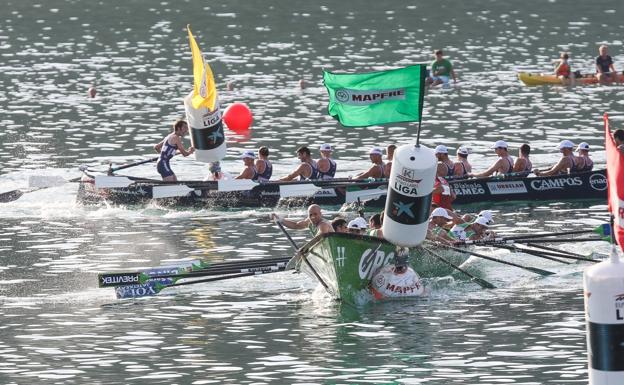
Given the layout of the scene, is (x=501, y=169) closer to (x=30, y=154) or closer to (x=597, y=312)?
(x=30, y=154)

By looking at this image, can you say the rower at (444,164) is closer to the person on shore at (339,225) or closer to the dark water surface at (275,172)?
the dark water surface at (275,172)

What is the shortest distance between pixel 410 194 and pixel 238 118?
2731 centimetres

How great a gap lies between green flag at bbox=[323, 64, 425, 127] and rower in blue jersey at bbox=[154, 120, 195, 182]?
10.7 m

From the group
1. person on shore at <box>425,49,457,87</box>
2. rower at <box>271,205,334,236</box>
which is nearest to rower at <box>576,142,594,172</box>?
rower at <box>271,205,334,236</box>

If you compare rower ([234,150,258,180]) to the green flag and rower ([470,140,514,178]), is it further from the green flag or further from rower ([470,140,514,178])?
the green flag

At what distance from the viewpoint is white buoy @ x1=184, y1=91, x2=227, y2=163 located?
132 ft

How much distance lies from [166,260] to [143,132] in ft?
66.5

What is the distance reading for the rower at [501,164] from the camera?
4284cm

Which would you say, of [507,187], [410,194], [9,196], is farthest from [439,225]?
[9,196]

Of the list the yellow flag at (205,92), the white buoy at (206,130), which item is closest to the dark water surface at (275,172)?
the white buoy at (206,130)

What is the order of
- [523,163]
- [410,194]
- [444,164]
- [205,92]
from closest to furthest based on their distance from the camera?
[410,194], [205,92], [444,164], [523,163]

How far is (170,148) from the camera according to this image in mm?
43375

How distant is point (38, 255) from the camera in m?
36.9

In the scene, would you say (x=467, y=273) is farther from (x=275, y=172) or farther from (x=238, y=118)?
(x=238, y=118)
